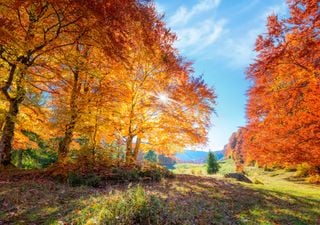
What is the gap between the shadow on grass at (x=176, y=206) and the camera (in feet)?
18.3

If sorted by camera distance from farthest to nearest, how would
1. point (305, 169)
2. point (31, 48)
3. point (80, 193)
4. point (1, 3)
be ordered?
1. point (305, 169)
2. point (31, 48)
3. point (80, 193)
4. point (1, 3)

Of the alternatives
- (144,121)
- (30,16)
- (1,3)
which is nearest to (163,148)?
(144,121)

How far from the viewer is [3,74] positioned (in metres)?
10.3

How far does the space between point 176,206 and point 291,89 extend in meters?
6.81

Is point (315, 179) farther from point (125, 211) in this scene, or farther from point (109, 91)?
point (125, 211)

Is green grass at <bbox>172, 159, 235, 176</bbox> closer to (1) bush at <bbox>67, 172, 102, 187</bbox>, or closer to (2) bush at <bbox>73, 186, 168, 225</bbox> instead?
(1) bush at <bbox>67, 172, 102, 187</bbox>

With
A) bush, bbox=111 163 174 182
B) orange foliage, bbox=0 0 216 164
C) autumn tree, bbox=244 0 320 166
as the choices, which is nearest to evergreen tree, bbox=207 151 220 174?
orange foliage, bbox=0 0 216 164

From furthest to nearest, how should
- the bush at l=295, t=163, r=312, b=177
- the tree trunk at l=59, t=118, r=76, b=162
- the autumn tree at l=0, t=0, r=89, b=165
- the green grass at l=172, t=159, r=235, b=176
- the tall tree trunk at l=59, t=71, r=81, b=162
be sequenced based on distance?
the green grass at l=172, t=159, r=235, b=176
the bush at l=295, t=163, r=312, b=177
the tree trunk at l=59, t=118, r=76, b=162
the tall tree trunk at l=59, t=71, r=81, b=162
the autumn tree at l=0, t=0, r=89, b=165

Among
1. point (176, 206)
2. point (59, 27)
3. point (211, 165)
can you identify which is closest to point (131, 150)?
point (59, 27)

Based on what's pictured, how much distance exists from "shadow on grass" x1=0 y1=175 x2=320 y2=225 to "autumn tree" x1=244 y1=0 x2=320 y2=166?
166cm

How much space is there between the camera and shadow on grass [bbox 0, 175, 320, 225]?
18.3 feet

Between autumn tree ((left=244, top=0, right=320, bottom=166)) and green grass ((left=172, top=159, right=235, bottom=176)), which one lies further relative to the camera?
→ green grass ((left=172, top=159, right=235, bottom=176))

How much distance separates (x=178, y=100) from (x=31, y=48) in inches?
293

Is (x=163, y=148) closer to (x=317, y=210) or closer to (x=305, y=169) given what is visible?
(x=317, y=210)
